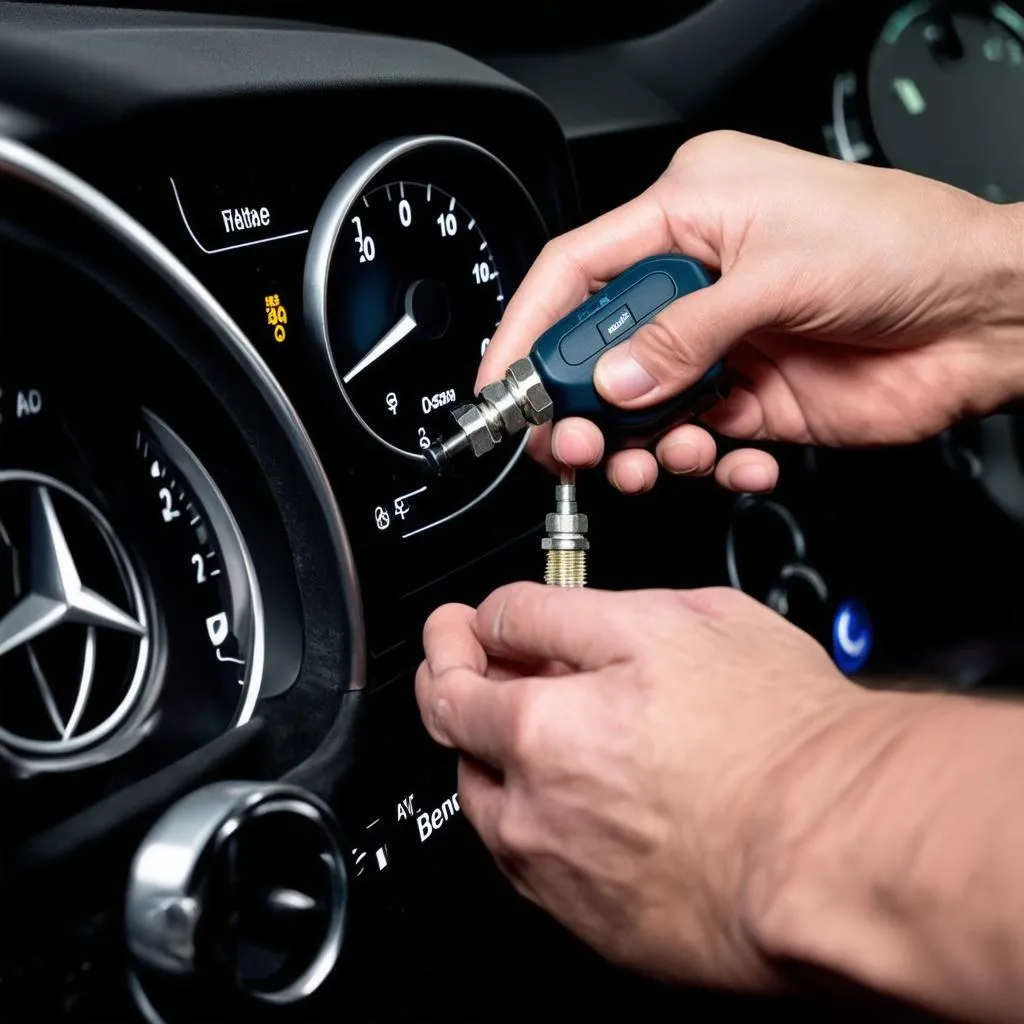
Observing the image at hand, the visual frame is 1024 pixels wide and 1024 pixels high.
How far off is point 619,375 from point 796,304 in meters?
0.18

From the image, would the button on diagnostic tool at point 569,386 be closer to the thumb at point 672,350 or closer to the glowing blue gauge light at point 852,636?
the thumb at point 672,350

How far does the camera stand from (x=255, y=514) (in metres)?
0.90

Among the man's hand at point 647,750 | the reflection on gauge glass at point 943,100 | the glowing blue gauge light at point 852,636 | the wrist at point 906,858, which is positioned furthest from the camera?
the reflection on gauge glass at point 943,100

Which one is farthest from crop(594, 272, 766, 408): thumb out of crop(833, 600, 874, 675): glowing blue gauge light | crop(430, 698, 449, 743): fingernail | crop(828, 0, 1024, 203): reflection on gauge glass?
crop(828, 0, 1024, 203): reflection on gauge glass

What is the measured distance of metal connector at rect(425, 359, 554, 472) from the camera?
2.82 ft

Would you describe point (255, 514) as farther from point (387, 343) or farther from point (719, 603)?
point (719, 603)

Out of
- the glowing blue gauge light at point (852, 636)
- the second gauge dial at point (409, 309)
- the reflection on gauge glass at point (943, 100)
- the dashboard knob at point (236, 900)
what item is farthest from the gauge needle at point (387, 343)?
the reflection on gauge glass at point (943, 100)

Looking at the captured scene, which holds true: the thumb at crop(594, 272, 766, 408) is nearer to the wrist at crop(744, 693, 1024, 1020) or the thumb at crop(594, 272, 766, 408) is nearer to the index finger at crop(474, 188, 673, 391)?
the index finger at crop(474, 188, 673, 391)

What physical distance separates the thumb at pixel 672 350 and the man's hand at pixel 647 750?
0.18 m

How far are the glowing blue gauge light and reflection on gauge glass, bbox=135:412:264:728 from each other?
0.68 meters

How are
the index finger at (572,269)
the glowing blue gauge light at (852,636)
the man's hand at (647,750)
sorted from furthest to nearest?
the glowing blue gauge light at (852,636) < the index finger at (572,269) < the man's hand at (647,750)

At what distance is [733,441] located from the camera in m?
1.30

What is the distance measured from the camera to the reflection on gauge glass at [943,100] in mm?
1477

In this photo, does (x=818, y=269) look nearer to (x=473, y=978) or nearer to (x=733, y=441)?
(x=733, y=441)
